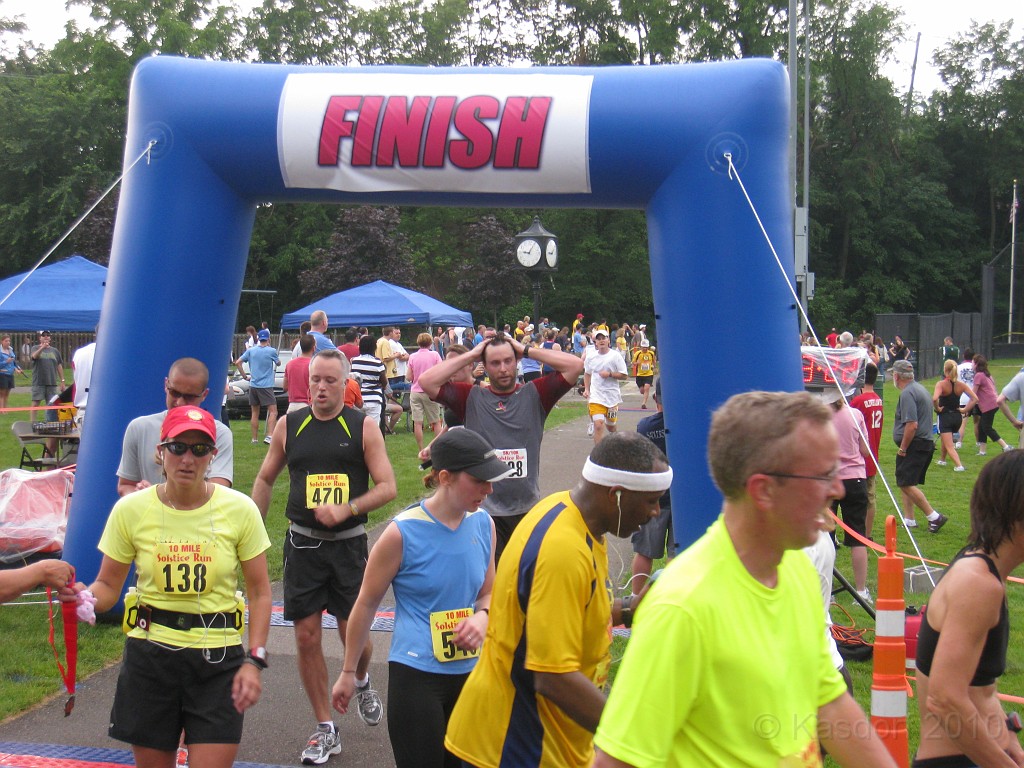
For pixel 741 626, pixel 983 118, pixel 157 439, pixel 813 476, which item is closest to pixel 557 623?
pixel 741 626

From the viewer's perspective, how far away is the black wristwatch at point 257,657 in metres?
3.58

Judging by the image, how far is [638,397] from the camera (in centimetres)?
2725

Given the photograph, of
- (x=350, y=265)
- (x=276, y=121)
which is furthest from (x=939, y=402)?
(x=350, y=265)

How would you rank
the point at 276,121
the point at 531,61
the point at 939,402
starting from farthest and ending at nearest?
the point at 531,61 < the point at 939,402 < the point at 276,121

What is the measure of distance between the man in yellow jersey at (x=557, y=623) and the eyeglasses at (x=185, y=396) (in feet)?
8.23

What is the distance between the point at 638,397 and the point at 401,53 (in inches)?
1297

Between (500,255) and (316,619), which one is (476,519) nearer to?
(316,619)

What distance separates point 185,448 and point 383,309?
18844 mm

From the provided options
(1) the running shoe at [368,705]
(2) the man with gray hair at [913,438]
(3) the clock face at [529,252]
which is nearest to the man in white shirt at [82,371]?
(3) the clock face at [529,252]

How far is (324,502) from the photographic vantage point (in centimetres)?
495

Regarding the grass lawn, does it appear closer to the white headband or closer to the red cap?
the red cap

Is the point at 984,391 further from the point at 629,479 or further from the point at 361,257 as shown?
the point at 361,257

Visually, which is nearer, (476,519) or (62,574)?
(62,574)

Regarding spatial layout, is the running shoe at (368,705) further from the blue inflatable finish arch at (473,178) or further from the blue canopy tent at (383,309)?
the blue canopy tent at (383,309)
